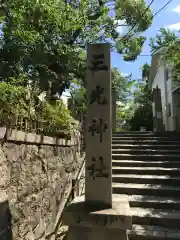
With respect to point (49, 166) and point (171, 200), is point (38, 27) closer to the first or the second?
point (49, 166)

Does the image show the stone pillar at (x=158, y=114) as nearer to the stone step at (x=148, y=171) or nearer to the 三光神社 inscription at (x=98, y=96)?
the stone step at (x=148, y=171)

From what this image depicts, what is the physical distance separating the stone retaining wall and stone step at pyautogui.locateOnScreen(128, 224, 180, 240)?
4.48ft

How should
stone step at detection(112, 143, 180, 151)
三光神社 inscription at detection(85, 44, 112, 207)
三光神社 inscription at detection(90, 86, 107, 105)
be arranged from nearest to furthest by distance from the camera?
1. 三光神社 inscription at detection(85, 44, 112, 207)
2. 三光神社 inscription at detection(90, 86, 107, 105)
3. stone step at detection(112, 143, 180, 151)

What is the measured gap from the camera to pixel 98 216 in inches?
105

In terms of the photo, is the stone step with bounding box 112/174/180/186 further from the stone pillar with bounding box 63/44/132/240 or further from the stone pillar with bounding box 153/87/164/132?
the stone pillar with bounding box 153/87/164/132

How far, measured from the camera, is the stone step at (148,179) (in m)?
5.47

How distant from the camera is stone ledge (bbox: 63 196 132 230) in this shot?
264 centimetres

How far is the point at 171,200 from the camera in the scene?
4.80 metres

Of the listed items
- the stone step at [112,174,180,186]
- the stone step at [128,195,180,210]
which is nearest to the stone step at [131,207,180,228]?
the stone step at [128,195,180,210]

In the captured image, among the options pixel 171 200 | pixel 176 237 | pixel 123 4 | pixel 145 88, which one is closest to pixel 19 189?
pixel 176 237

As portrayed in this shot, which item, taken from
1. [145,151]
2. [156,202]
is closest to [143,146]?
[145,151]

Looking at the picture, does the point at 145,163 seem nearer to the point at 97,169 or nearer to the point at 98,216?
the point at 97,169

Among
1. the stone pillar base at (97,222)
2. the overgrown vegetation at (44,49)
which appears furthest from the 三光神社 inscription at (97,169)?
the overgrown vegetation at (44,49)

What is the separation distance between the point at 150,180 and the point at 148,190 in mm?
462
